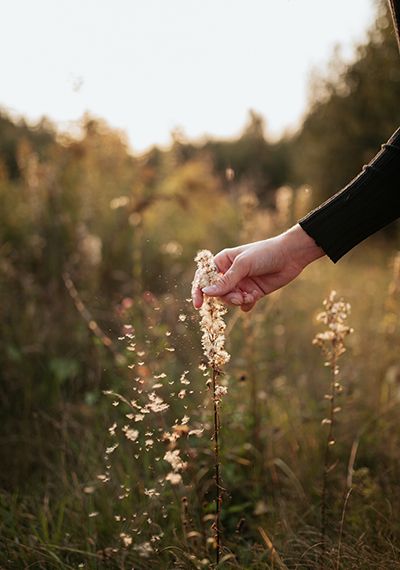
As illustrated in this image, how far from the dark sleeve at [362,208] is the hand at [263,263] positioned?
0.18 feet

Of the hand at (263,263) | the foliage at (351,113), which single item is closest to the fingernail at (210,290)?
the hand at (263,263)

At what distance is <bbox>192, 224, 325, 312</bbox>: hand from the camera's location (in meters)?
1.22

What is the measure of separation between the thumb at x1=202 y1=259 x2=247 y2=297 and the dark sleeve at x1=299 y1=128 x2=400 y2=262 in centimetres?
30

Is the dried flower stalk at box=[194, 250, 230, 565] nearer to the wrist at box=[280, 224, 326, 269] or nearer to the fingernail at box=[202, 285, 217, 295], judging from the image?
the fingernail at box=[202, 285, 217, 295]

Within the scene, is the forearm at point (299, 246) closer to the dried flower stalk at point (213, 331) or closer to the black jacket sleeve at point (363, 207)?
the black jacket sleeve at point (363, 207)

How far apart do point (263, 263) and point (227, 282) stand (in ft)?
0.66

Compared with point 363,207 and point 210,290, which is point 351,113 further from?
point 210,290

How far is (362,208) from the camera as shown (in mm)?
1240

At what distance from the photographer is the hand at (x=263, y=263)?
1.22 meters

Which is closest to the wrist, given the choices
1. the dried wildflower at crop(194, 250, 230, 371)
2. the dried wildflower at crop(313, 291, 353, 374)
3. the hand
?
the hand

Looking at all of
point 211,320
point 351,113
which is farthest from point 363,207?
point 351,113

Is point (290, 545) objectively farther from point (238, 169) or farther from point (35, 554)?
point (238, 169)

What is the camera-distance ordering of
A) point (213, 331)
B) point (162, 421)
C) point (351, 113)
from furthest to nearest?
point (351, 113) < point (162, 421) < point (213, 331)

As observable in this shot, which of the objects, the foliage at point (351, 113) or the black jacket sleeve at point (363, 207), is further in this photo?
the foliage at point (351, 113)
